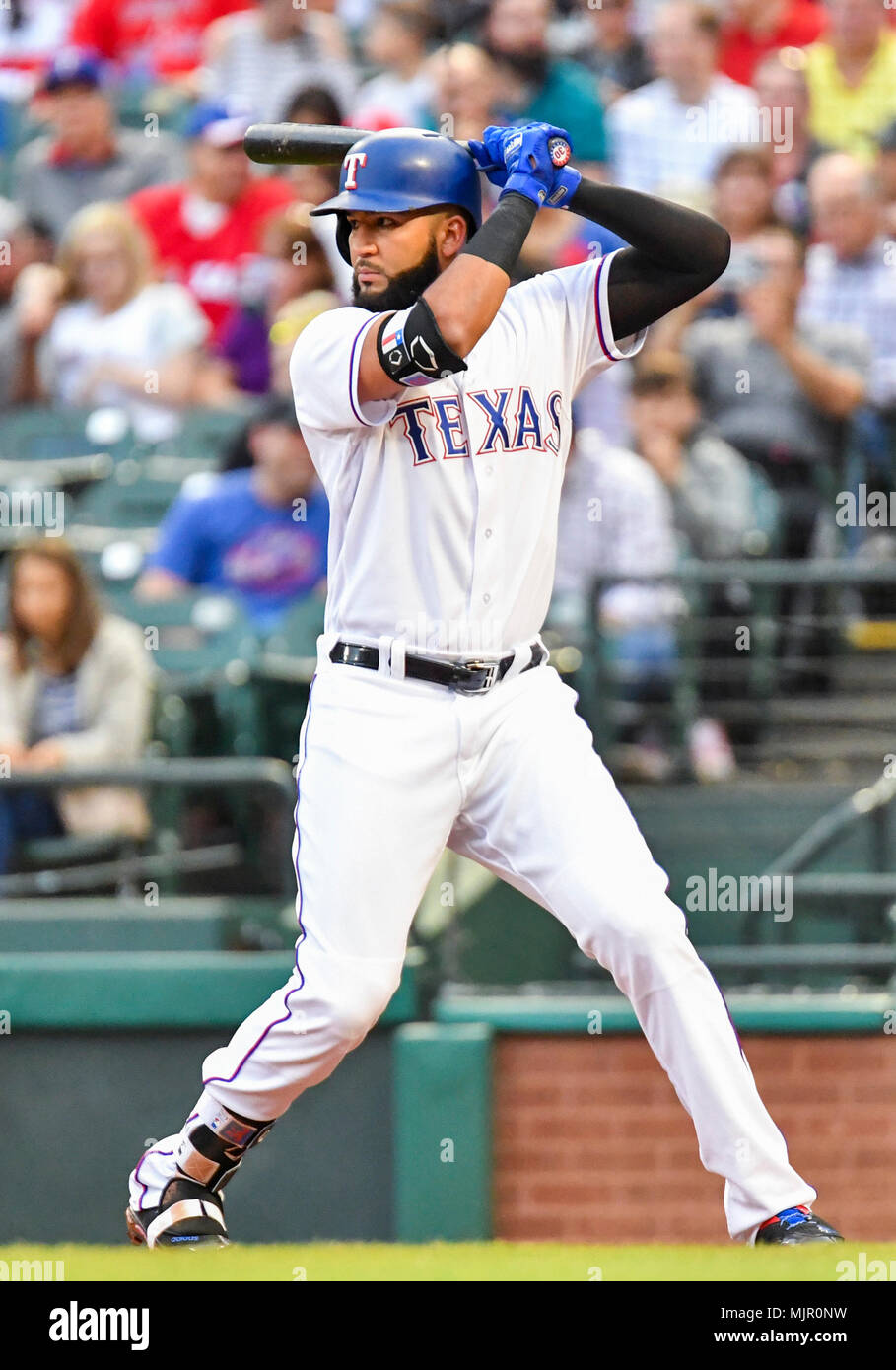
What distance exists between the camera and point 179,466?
259 inches

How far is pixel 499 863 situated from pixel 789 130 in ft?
14.1

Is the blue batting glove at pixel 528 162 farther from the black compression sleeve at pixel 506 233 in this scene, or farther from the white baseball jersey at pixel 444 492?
the white baseball jersey at pixel 444 492

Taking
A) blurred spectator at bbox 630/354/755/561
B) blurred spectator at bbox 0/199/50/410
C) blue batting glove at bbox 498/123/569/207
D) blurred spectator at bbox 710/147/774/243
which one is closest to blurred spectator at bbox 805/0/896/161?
blurred spectator at bbox 710/147/774/243

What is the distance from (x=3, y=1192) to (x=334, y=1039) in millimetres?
1989

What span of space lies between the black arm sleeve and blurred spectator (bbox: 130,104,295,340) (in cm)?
395

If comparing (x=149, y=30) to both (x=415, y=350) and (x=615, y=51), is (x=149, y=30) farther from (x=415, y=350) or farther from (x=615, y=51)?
(x=415, y=350)

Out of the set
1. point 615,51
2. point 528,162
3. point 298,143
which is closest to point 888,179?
point 615,51

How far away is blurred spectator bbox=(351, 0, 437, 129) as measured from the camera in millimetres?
7365

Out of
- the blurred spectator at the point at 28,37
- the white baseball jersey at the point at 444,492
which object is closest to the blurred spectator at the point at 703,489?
the white baseball jersey at the point at 444,492

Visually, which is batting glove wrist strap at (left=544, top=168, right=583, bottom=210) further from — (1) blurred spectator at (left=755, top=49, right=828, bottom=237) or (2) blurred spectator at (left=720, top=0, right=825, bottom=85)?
(2) blurred spectator at (left=720, top=0, right=825, bottom=85)

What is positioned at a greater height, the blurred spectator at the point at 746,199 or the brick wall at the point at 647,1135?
the blurred spectator at the point at 746,199

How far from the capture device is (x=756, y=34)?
7.34m

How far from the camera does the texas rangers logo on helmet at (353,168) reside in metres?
3.24

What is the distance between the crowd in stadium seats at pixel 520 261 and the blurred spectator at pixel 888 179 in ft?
0.04
